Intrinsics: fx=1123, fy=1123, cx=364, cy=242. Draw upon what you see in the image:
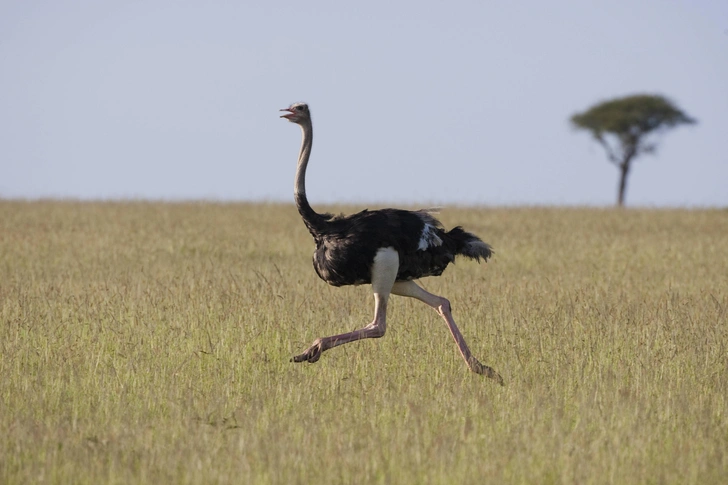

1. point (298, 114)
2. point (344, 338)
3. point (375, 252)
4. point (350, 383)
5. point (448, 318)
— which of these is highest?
point (298, 114)

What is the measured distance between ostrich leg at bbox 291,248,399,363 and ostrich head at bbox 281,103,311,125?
1302 millimetres

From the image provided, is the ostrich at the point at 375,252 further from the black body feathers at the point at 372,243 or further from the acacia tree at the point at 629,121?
the acacia tree at the point at 629,121

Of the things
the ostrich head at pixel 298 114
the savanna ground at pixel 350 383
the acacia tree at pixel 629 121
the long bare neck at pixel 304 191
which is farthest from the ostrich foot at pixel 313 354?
the acacia tree at pixel 629 121

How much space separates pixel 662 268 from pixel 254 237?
7290 mm

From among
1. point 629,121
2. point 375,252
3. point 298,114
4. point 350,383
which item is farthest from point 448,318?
point 629,121

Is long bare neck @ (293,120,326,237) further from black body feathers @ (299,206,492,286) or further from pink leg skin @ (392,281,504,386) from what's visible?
pink leg skin @ (392,281,504,386)

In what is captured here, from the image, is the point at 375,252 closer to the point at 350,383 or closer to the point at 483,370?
the point at 350,383

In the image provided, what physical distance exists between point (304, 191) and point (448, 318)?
1360 mm

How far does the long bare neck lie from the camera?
7.86 m

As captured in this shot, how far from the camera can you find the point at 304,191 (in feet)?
26.1

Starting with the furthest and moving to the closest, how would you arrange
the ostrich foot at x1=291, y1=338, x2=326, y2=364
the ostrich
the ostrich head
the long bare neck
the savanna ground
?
1. the ostrich head
2. the long bare neck
3. the ostrich
4. the ostrich foot at x1=291, y1=338, x2=326, y2=364
5. the savanna ground

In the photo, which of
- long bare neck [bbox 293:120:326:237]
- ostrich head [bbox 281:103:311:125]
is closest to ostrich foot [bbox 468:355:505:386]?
long bare neck [bbox 293:120:326:237]

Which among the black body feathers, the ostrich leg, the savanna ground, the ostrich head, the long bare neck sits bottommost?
the savanna ground

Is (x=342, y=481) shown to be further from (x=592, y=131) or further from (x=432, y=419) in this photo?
(x=592, y=131)
